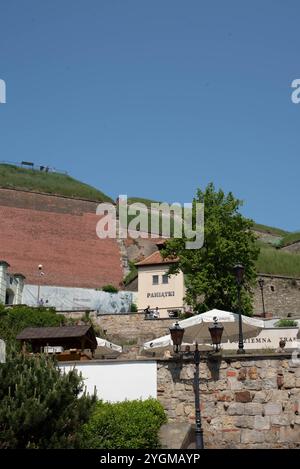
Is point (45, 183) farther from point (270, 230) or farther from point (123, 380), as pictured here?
point (123, 380)

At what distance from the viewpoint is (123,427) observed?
12.0 meters

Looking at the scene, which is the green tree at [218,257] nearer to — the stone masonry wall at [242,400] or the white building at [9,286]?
the white building at [9,286]

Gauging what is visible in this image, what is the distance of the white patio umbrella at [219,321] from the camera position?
17438 millimetres

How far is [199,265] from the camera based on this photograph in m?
30.6

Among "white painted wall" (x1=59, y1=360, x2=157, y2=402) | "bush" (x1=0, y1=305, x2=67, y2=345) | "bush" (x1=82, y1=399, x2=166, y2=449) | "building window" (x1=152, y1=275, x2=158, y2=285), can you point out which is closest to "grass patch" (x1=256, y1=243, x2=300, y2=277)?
"building window" (x1=152, y1=275, x2=158, y2=285)

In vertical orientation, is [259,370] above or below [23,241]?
below

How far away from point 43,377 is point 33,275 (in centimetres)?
4539

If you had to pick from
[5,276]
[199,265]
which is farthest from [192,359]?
[5,276]

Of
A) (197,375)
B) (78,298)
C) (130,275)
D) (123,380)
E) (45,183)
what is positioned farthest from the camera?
(45,183)

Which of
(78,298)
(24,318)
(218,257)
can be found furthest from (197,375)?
(78,298)

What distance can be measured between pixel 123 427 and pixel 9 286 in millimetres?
32621

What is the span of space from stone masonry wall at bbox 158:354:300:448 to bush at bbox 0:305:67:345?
20.7 metres
